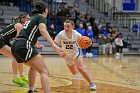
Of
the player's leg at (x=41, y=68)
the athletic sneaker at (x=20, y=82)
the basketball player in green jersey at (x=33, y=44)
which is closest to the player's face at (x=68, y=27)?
the athletic sneaker at (x=20, y=82)

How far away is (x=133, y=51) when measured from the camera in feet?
92.0

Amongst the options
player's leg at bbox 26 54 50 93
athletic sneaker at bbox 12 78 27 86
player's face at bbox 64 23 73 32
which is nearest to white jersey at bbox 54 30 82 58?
player's face at bbox 64 23 73 32

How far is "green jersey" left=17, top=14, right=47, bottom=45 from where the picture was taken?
23.7 ft

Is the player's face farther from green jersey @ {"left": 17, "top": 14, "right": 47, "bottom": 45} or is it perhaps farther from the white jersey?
green jersey @ {"left": 17, "top": 14, "right": 47, "bottom": 45}

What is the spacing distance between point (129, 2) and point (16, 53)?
26364 millimetres

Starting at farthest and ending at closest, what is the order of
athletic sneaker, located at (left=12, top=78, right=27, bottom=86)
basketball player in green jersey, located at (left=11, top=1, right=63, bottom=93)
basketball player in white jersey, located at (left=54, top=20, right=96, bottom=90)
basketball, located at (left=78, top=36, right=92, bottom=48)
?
athletic sneaker, located at (left=12, top=78, right=27, bottom=86) → basketball player in white jersey, located at (left=54, top=20, right=96, bottom=90) → basketball, located at (left=78, top=36, right=92, bottom=48) → basketball player in green jersey, located at (left=11, top=1, right=63, bottom=93)

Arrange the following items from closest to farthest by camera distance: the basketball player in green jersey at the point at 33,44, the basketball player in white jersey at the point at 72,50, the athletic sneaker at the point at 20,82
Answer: the basketball player in green jersey at the point at 33,44, the basketball player in white jersey at the point at 72,50, the athletic sneaker at the point at 20,82

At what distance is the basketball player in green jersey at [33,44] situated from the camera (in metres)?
7.11

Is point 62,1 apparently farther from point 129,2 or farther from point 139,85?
point 139,85

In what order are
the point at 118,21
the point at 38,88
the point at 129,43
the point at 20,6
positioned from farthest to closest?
the point at 118,21 → the point at 129,43 → the point at 20,6 → the point at 38,88

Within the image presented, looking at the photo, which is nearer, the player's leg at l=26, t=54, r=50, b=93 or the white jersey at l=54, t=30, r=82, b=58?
the player's leg at l=26, t=54, r=50, b=93

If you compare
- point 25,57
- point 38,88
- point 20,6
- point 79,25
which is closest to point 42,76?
point 25,57

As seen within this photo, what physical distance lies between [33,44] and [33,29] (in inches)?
10.9

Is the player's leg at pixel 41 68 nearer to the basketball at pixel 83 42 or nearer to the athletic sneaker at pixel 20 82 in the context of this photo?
the basketball at pixel 83 42
